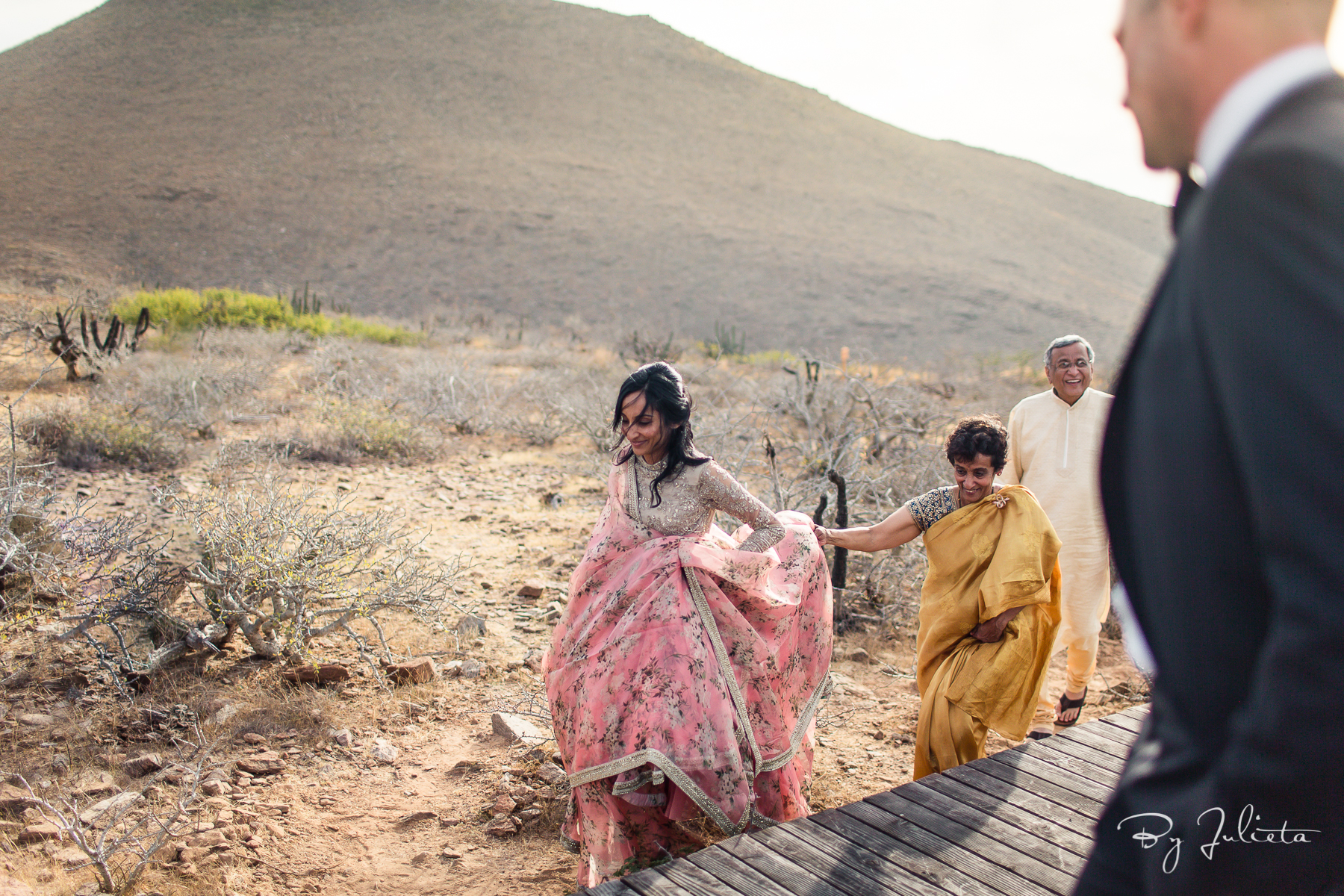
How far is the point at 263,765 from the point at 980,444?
3313mm

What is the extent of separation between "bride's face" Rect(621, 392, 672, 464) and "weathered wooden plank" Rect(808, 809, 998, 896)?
1.41 metres

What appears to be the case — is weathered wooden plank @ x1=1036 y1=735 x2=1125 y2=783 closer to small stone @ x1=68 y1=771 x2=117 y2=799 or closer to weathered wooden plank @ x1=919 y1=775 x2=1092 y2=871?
weathered wooden plank @ x1=919 y1=775 x2=1092 y2=871

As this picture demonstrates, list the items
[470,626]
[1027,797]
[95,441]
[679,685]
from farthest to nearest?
[95,441], [470,626], [679,685], [1027,797]

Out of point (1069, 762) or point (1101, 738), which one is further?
point (1101, 738)

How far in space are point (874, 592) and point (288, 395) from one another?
8.40m

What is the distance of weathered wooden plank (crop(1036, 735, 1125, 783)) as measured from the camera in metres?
2.80

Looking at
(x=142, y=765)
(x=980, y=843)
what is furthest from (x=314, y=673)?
(x=980, y=843)

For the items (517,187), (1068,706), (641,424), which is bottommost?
(1068,706)

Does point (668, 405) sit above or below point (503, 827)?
above

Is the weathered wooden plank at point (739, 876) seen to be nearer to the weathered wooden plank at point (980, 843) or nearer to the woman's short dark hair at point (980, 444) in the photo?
the weathered wooden plank at point (980, 843)

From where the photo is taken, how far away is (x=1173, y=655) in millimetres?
719

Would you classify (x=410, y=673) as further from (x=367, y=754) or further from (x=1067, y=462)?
(x=1067, y=462)

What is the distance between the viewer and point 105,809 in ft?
10.5

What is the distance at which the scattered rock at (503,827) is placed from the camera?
3.34 metres
